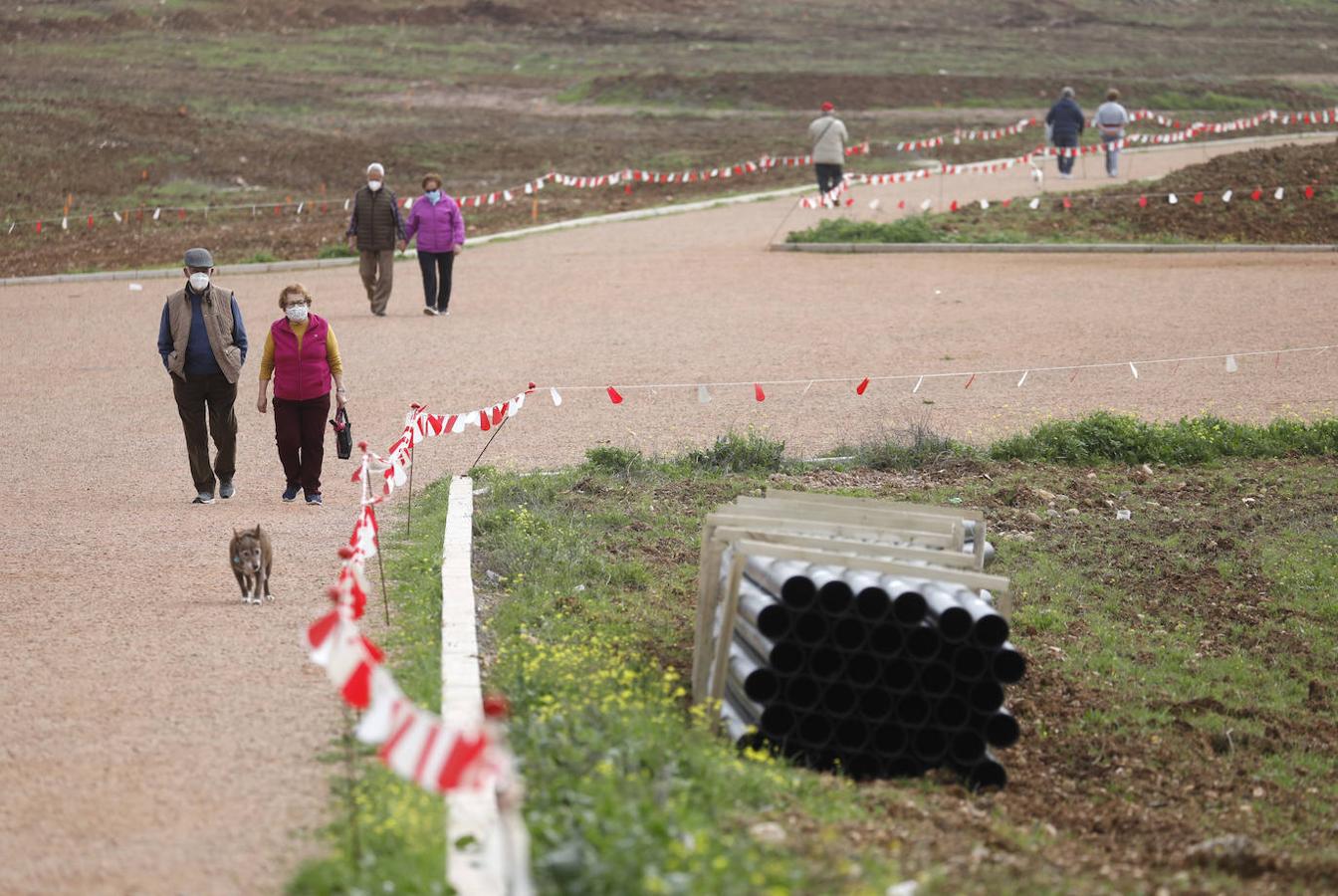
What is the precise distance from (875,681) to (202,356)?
22.3 feet

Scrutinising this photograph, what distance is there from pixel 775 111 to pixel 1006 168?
17.0m

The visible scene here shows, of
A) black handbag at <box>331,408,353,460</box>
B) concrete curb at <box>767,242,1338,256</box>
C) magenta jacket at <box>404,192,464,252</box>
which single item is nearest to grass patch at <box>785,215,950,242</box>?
concrete curb at <box>767,242,1338,256</box>

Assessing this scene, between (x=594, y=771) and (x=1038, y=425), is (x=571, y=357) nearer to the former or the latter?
(x=1038, y=425)

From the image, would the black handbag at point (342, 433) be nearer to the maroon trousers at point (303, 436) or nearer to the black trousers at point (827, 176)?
the maroon trousers at point (303, 436)

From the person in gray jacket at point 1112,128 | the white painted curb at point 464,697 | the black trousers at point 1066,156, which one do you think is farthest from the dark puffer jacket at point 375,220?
the person in gray jacket at point 1112,128

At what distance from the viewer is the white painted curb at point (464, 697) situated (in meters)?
5.63

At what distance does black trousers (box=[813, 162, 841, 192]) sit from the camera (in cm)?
2997

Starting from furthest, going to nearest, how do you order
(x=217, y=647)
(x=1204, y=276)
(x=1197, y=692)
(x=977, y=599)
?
1. (x=1204, y=276)
2. (x=1197, y=692)
3. (x=217, y=647)
4. (x=977, y=599)

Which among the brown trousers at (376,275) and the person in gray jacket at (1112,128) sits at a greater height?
the person in gray jacket at (1112,128)

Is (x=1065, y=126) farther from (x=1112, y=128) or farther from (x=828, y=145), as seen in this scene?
(x=828, y=145)

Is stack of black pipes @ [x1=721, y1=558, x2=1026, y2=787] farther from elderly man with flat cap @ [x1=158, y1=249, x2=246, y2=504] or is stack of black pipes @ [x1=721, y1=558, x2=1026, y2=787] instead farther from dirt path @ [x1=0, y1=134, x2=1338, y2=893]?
elderly man with flat cap @ [x1=158, y1=249, x2=246, y2=504]

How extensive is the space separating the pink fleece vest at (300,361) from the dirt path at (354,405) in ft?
3.04

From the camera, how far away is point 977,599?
316 inches

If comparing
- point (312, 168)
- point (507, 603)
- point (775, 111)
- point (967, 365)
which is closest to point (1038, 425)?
point (967, 365)
